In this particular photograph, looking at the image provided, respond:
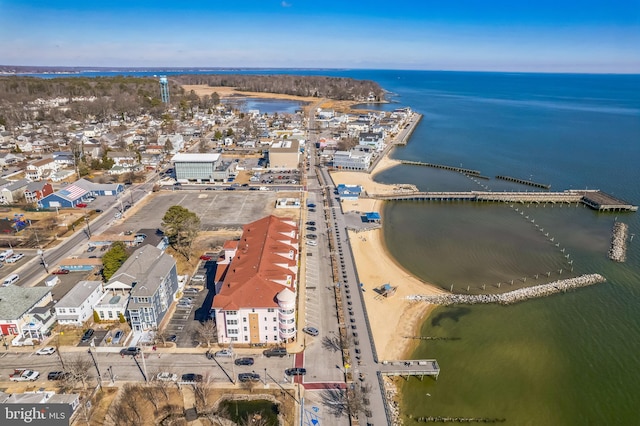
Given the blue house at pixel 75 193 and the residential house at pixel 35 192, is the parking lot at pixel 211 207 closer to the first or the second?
the blue house at pixel 75 193

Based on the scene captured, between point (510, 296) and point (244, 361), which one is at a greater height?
point (510, 296)

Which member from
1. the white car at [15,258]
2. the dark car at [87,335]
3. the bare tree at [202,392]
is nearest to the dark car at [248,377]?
the bare tree at [202,392]

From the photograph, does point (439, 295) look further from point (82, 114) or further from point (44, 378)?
point (82, 114)

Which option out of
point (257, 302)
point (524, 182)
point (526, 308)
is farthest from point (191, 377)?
point (524, 182)

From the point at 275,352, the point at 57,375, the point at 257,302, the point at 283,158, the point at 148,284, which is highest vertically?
the point at 283,158

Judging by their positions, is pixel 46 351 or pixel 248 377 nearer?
pixel 248 377

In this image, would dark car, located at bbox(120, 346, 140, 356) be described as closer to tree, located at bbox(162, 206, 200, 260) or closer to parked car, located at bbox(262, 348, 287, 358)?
parked car, located at bbox(262, 348, 287, 358)

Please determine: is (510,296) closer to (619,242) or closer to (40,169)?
(619,242)
